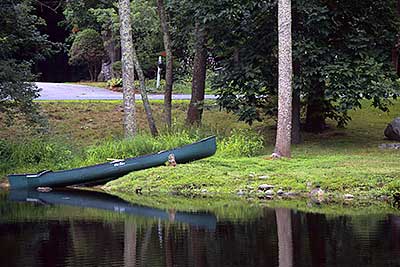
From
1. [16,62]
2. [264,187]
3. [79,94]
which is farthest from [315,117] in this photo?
[79,94]

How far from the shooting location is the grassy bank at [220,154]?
17234 mm

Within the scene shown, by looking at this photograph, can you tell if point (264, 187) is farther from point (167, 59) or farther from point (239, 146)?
point (167, 59)

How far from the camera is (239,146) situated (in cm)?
2056

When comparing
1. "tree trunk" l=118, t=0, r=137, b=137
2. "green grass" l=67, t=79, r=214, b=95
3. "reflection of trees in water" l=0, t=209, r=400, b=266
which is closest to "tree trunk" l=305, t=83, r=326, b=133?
"tree trunk" l=118, t=0, r=137, b=137

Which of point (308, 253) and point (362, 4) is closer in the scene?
point (308, 253)

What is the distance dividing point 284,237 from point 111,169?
7.02 meters

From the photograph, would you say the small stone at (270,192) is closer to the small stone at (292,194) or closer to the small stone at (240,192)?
the small stone at (292,194)

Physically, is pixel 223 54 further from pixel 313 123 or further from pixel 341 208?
pixel 341 208

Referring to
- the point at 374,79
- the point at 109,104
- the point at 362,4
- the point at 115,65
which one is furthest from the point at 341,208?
the point at 115,65

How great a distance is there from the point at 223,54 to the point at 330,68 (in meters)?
3.29

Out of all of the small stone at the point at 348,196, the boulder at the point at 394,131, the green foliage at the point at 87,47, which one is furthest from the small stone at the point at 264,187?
the green foliage at the point at 87,47

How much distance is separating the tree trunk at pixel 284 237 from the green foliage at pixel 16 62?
8856 mm

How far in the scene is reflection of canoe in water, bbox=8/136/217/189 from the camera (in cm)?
1892

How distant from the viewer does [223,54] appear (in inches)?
908
